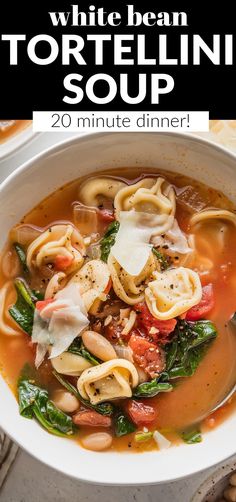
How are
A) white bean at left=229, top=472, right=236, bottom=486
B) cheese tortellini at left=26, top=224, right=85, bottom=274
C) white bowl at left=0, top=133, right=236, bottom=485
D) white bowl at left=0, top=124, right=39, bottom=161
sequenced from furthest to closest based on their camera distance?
1. white bowl at left=0, top=124, right=39, bottom=161
2. white bean at left=229, top=472, right=236, bottom=486
3. cheese tortellini at left=26, top=224, right=85, bottom=274
4. white bowl at left=0, top=133, right=236, bottom=485

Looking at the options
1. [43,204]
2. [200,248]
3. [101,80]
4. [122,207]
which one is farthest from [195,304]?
[101,80]

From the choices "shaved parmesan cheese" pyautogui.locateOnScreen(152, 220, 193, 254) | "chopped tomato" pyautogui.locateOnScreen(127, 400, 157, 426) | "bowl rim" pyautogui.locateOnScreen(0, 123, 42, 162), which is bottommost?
"chopped tomato" pyautogui.locateOnScreen(127, 400, 157, 426)

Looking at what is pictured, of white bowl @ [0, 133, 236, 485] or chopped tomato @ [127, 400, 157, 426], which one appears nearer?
white bowl @ [0, 133, 236, 485]

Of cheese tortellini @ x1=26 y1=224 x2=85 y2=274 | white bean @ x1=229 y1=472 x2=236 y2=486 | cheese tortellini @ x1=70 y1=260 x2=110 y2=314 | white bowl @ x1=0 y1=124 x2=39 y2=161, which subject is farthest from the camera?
white bowl @ x1=0 y1=124 x2=39 y2=161

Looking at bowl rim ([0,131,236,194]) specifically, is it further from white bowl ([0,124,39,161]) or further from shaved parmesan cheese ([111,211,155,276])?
white bowl ([0,124,39,161])

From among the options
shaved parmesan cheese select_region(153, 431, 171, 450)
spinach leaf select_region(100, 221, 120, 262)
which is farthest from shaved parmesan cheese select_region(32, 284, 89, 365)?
shaved parmesan cheese select_region(153, 431, 171, 450)

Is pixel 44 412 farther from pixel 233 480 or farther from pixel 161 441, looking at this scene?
pixel 233 480

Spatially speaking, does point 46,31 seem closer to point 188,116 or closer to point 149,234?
point 188,116

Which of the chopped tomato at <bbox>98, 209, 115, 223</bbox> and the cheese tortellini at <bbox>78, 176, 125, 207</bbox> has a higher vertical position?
the cheese tortellini at <bbox>78, 176, 125, 207</bbox>
